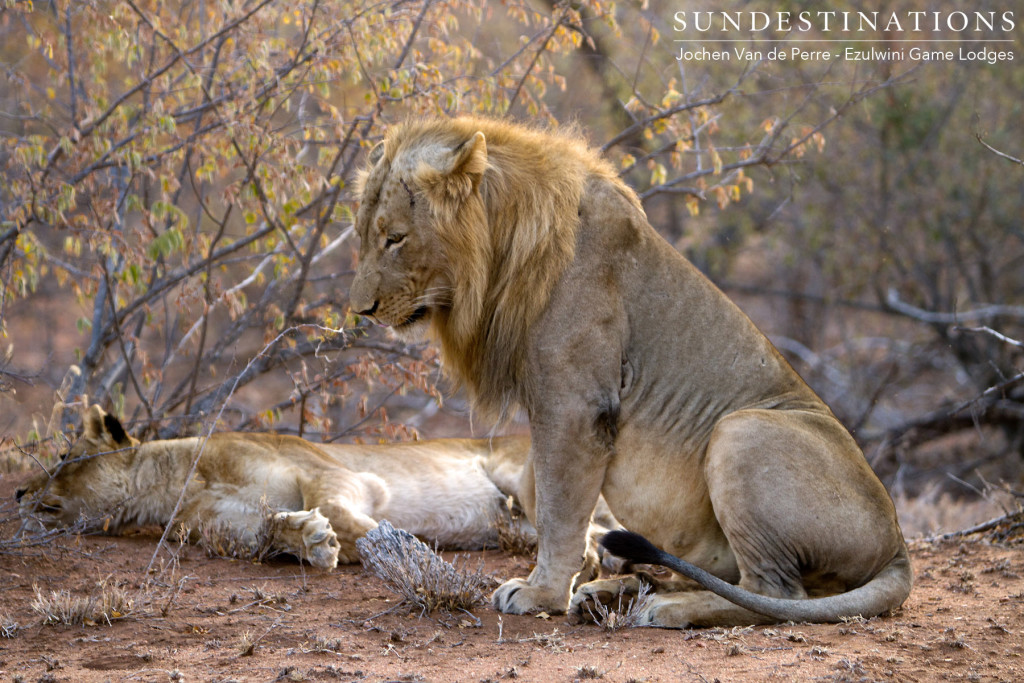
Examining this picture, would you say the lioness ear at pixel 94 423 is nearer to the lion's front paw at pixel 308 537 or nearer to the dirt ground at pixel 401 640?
the dirt ground at pixel 401 640

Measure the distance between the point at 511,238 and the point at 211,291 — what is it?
2509mm

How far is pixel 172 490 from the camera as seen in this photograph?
5.32m

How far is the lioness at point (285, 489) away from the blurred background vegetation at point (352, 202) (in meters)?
0.29

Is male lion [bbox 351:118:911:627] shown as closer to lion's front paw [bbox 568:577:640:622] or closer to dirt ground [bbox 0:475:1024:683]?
lion's front paw [bbox 568:577:640:622]

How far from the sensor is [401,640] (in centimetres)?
362

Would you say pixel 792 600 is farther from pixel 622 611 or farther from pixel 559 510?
pixel 559 510

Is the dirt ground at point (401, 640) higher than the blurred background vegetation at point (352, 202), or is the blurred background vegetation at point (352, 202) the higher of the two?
the blurred background vegetation at point (352, 202)

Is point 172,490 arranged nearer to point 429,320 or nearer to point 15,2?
point 429,320

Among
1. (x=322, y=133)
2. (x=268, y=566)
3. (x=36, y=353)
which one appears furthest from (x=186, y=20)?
(x=36, y=353)

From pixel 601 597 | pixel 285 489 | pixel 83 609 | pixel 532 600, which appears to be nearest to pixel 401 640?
pixel 532 600

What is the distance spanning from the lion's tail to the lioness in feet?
3.31

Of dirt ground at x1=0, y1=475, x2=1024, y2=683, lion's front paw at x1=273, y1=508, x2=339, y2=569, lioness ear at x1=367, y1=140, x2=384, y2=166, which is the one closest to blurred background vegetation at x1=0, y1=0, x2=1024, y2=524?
lion's front paw at x1=273, y1=508, x2=339, y2=569

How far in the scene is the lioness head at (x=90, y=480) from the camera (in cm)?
512

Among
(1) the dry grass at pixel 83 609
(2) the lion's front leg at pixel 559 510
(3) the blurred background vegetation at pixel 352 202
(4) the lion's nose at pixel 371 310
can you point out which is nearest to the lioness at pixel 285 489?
(3) the blurred background vegetation at pixel 352 202
